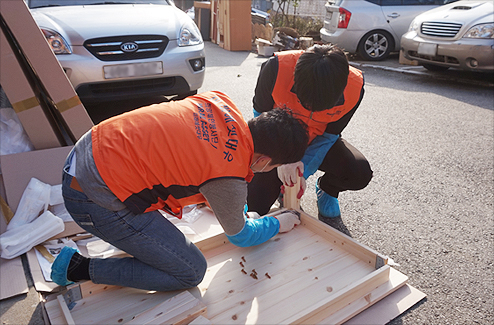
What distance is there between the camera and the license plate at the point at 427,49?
6.97 meters

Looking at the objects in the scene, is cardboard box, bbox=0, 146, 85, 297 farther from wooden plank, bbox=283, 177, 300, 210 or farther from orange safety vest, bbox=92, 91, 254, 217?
wooden plank, bbox=283, 177, 300, 210

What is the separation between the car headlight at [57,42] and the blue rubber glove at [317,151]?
2.99 m

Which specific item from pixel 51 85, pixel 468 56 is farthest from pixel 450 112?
pixel 51 85

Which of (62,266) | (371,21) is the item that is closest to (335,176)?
(62,266)

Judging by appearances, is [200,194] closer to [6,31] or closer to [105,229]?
[105,229]

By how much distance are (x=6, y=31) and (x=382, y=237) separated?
3095 millimetres

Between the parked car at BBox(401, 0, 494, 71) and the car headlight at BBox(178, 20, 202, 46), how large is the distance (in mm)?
4255

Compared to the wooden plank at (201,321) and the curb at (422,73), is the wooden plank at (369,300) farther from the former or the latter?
the curb at (422,73)

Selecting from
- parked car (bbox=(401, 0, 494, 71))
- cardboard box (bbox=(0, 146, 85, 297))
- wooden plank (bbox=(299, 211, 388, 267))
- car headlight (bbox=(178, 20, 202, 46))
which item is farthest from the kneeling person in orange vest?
parked car (bbox=(401, 0, 494, 71))

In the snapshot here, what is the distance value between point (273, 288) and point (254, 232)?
0.38 m

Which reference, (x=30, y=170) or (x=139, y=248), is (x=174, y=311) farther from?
(x=30, y=170)

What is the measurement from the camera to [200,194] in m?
1.91

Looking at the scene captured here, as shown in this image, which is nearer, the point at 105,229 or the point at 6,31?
the point at 105,229

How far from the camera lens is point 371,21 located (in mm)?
8664
